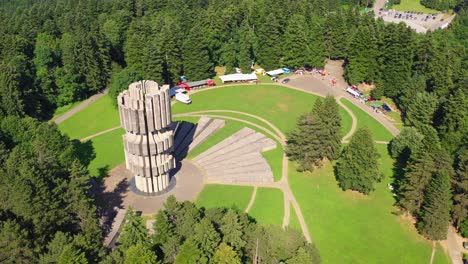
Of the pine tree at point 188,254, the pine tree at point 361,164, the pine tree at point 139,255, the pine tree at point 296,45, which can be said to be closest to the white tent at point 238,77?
the pine tree at point 296,45

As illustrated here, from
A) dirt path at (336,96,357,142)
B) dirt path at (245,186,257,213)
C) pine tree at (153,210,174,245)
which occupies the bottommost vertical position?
dirt path at (245,186,257,213)

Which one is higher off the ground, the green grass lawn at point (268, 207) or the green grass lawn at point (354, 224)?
the green grass lawn at point (268, 207)

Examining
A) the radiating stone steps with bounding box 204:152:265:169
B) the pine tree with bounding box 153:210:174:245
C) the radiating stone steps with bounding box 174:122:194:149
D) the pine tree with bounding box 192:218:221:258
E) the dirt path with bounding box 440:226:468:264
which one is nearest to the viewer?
the pine tree with bounding box 192:218:221:258

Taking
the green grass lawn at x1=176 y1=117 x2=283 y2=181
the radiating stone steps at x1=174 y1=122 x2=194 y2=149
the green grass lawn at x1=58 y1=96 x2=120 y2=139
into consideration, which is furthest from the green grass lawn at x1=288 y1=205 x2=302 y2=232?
the green grass lawn at x1=58 y1=96 x2=120 y2=139

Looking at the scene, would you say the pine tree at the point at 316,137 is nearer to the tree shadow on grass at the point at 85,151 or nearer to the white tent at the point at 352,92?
the white tent at the point at 352,92


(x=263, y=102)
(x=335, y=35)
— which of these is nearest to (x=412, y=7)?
(x=335, y=35)

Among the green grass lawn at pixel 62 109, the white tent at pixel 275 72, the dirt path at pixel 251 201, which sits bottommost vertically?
the green grass lawn at pixel 62 109

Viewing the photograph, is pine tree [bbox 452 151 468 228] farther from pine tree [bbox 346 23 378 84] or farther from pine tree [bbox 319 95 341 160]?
pine tree [bbox 346 23 378 84]
